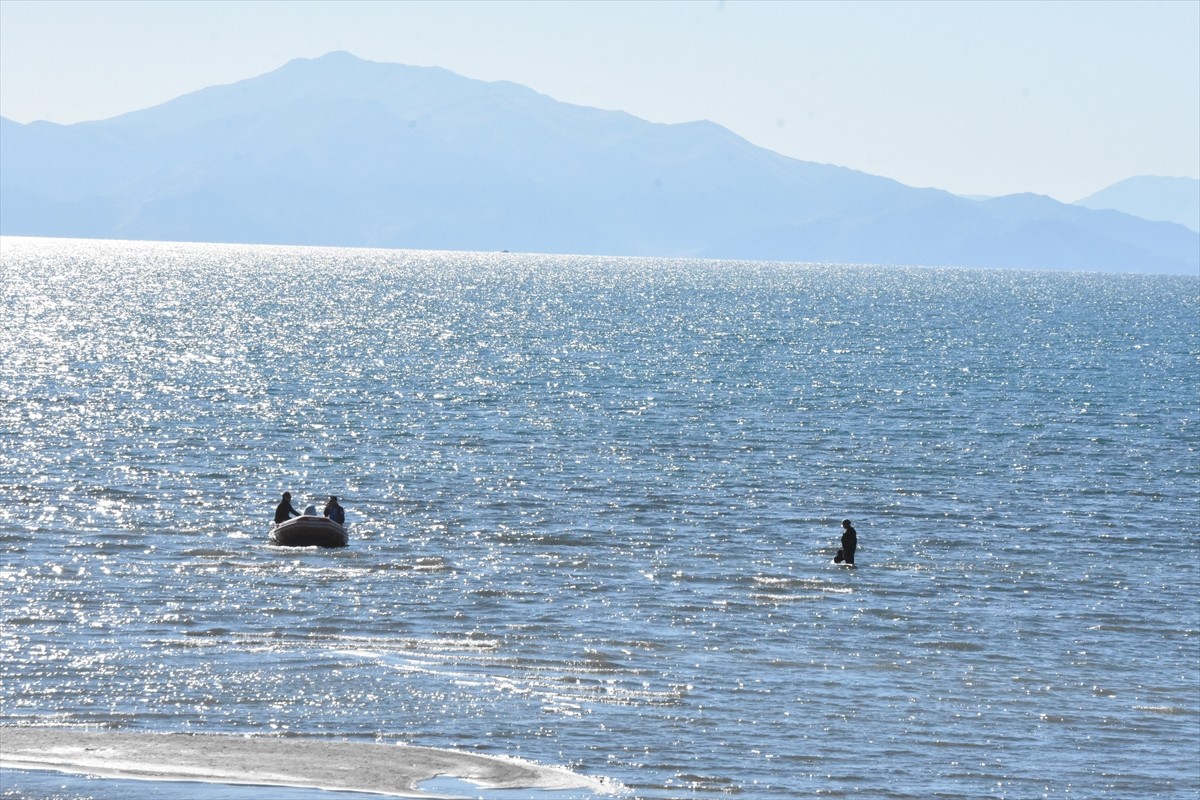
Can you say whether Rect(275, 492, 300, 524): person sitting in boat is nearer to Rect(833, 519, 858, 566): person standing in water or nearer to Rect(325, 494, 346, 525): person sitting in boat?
Rect(325, 494, 346, 525): person sitting in boat

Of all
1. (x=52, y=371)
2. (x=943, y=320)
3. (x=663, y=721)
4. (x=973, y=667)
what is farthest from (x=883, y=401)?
(x=943, y=320)

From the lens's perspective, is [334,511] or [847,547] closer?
[847,547]

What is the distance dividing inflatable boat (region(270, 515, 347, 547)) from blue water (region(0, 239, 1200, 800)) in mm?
504

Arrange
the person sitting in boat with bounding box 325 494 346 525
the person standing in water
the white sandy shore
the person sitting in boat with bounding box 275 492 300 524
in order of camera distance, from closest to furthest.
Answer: the white sandy shore < the person standing in water < the person sitting in boat with bounding box 325 494 346 525 < the person sitting in boat with bounding box 275 492 300 524

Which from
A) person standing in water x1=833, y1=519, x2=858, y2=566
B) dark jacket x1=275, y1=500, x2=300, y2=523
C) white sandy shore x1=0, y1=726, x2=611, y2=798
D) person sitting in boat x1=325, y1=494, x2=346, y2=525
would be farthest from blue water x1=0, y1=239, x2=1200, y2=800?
dark jacket x1=275, y1=500, x2=300, y2=523

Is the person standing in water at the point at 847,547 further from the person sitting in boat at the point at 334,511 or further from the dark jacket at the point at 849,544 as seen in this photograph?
the person sitting in boat at the point at 334,511

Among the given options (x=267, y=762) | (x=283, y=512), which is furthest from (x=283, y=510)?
(x=267, y=762)

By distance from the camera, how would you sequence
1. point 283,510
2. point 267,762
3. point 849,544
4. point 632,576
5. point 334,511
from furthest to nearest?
point 283,510 → point 334,511 → point 849,544 → point 632,576 → point 267,762

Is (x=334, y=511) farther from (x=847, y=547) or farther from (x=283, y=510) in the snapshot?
(x=847, y=547)

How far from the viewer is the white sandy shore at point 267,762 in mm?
20828

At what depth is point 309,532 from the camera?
39.2 m

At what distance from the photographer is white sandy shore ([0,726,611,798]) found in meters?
20.8

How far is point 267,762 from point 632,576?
1654 centimetres

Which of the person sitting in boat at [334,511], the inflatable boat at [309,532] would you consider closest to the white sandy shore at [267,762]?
the inflatable boat at [309,532]
